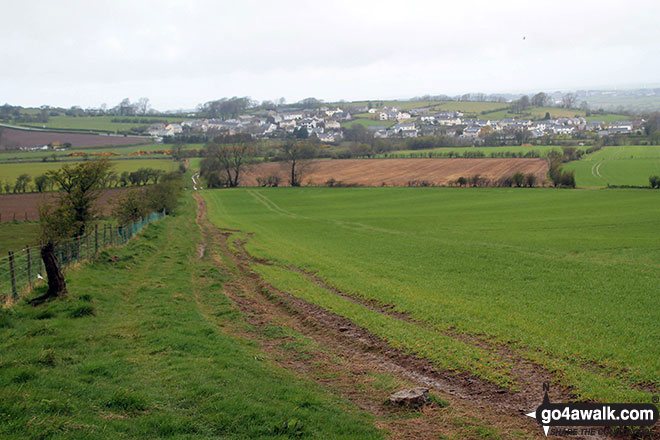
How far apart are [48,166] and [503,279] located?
112 meters

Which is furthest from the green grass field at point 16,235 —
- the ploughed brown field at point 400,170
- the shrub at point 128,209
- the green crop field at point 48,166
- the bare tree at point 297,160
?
the ploughed brown field at point 400,170

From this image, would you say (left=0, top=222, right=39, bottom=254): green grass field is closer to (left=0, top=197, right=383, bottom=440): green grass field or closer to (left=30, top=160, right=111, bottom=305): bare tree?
(left=30, top=160, right=111, bottom=305): bare tree

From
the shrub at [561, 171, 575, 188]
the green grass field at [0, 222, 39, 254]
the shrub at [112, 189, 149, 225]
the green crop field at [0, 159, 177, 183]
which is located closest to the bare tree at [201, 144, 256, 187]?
the green crop field at [0, 159, 177, 183]

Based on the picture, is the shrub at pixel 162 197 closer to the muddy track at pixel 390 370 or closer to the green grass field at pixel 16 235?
the green grass field at pixel 16 235

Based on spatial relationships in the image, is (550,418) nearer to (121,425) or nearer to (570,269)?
(121,425)

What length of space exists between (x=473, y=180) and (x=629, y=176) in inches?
1009

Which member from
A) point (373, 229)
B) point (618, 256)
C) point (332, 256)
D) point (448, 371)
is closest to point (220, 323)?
point (448, 371)

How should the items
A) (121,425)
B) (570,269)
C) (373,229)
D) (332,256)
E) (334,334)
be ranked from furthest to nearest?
(373,229), (332,256), (570,269), (334,334), (121,425)

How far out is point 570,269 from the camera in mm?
23391

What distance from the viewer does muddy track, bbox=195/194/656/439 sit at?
9430mm

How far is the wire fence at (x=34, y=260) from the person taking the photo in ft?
53.3

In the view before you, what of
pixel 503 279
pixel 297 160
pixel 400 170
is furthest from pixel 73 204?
pixel 400 170

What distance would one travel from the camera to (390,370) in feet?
41.0

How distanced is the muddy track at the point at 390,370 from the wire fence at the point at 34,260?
316 inches
